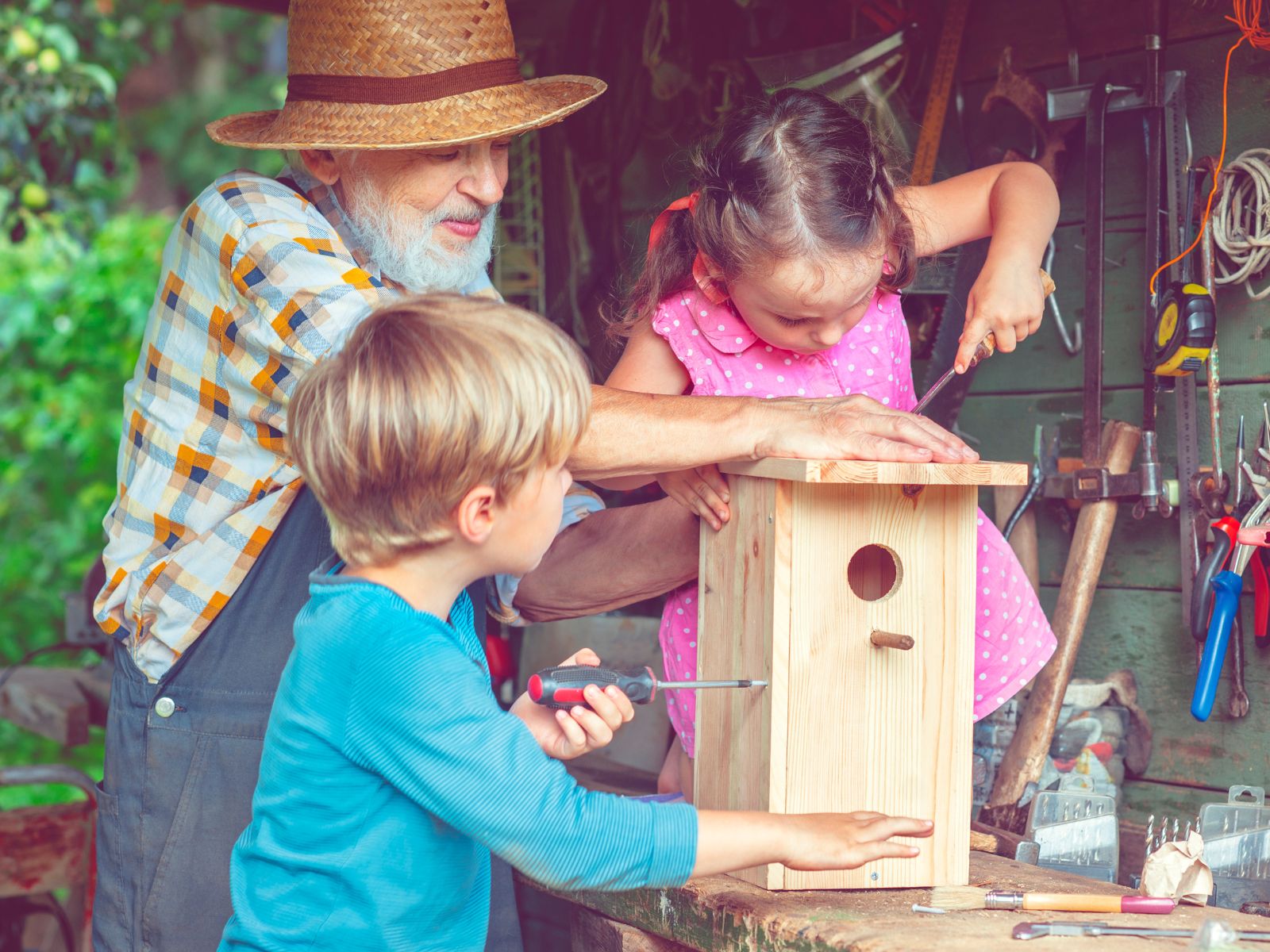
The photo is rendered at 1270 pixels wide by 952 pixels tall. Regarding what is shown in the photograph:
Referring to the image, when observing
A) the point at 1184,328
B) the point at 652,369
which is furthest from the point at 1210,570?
the point at 652,369

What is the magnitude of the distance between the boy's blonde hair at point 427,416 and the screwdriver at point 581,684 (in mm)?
202

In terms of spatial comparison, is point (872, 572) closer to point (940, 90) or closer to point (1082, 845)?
point (1082, 845)

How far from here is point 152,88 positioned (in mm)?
11758

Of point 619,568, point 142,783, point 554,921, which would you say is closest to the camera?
point 142,783

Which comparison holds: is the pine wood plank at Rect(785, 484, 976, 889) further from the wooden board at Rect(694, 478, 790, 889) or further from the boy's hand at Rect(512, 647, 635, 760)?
the boy's hand at Rect(512, 647, 635, 760)

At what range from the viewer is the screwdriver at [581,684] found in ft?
4.84

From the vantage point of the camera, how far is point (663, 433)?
1.71 metres

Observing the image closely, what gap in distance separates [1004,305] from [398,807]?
1.13m

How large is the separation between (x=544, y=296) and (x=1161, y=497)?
185 cm

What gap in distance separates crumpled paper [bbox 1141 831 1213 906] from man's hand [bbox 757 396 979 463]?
616 mm

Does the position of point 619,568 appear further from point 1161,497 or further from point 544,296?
point 544,296

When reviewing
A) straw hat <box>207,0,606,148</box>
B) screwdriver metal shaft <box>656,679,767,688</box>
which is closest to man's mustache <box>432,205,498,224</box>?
straw hat <box>207,0,606,148</box>

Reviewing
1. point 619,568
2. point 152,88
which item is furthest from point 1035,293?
point 152,88

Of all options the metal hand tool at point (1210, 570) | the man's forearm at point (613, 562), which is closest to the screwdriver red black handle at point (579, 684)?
the man's forearm at point (613, 562)
